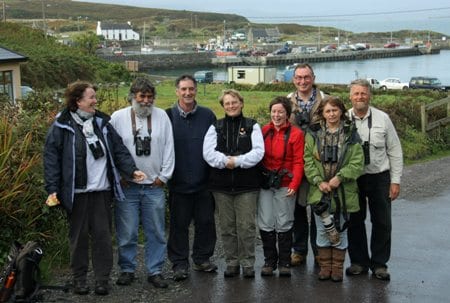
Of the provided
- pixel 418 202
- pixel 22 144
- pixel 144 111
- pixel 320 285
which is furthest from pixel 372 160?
pixel 418 202

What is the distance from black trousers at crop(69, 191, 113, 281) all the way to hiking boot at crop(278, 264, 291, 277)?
164 centimetres

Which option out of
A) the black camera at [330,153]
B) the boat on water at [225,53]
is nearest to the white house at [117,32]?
the boat on water at [225,53]

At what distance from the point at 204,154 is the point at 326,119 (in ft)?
3.91

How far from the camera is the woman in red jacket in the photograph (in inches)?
246

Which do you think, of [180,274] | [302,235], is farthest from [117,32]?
[180,274]

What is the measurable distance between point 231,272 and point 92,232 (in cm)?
141

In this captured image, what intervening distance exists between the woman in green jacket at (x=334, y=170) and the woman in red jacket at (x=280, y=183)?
0.47 feet

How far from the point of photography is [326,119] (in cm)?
620

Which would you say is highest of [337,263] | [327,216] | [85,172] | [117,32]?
[117,32]

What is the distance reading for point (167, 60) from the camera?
362 ft

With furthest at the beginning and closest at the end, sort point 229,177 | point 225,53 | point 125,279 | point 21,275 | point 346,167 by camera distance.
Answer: point 225,53 < point 229,177 < point 125,279 < point 346,167 < point 21,275

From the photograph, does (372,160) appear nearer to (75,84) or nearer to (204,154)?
(204,154)

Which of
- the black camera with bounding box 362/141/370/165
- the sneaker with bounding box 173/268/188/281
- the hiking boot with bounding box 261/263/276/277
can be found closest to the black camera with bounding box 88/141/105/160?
the sneaker with bounding box 173/268/188/281

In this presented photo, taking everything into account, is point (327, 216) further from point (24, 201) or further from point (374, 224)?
point (24, 201)
